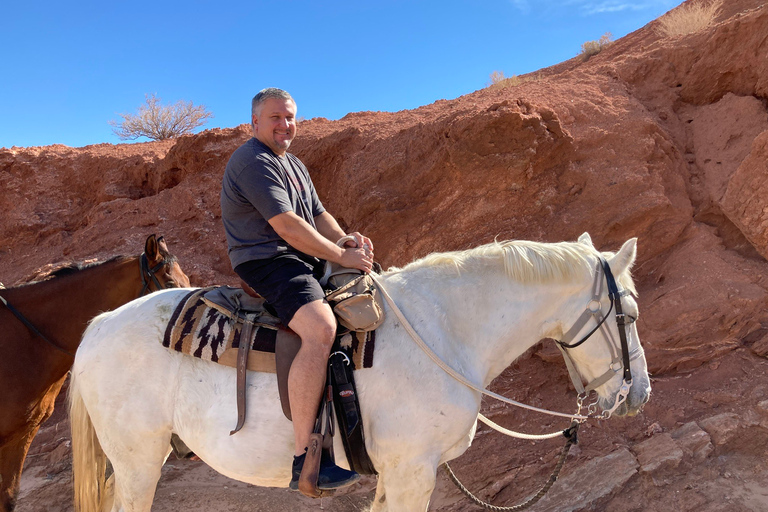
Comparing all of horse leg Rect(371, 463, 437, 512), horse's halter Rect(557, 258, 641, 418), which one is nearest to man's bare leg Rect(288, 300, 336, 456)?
horse leg Rect(371, 463, 437, 512)

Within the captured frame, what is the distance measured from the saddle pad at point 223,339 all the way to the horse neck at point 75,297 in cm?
211

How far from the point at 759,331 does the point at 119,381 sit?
5946 mm

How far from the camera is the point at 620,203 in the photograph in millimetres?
5926

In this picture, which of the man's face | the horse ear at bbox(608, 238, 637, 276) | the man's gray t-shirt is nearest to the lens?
the man's gray t-shirt

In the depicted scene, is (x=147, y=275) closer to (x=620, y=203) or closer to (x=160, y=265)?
(x=160, y=265)

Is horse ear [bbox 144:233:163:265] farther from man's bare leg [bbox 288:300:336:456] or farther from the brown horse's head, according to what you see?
man's bare leg [bbox 288:300:336:456]

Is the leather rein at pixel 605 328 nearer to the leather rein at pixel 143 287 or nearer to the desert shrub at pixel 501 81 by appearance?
the leather rein at pixel 143 287

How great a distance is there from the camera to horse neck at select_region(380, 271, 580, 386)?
2.95 metres

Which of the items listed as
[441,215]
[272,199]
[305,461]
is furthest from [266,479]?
[441,215]

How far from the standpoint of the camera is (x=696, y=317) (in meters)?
5.14

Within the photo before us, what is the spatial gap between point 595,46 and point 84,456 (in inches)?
442

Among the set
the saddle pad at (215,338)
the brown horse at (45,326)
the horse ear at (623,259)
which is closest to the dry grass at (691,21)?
the horse ear at (623,259)

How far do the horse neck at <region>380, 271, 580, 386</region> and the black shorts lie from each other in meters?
0.61

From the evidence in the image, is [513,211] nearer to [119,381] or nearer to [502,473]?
[502,473]
